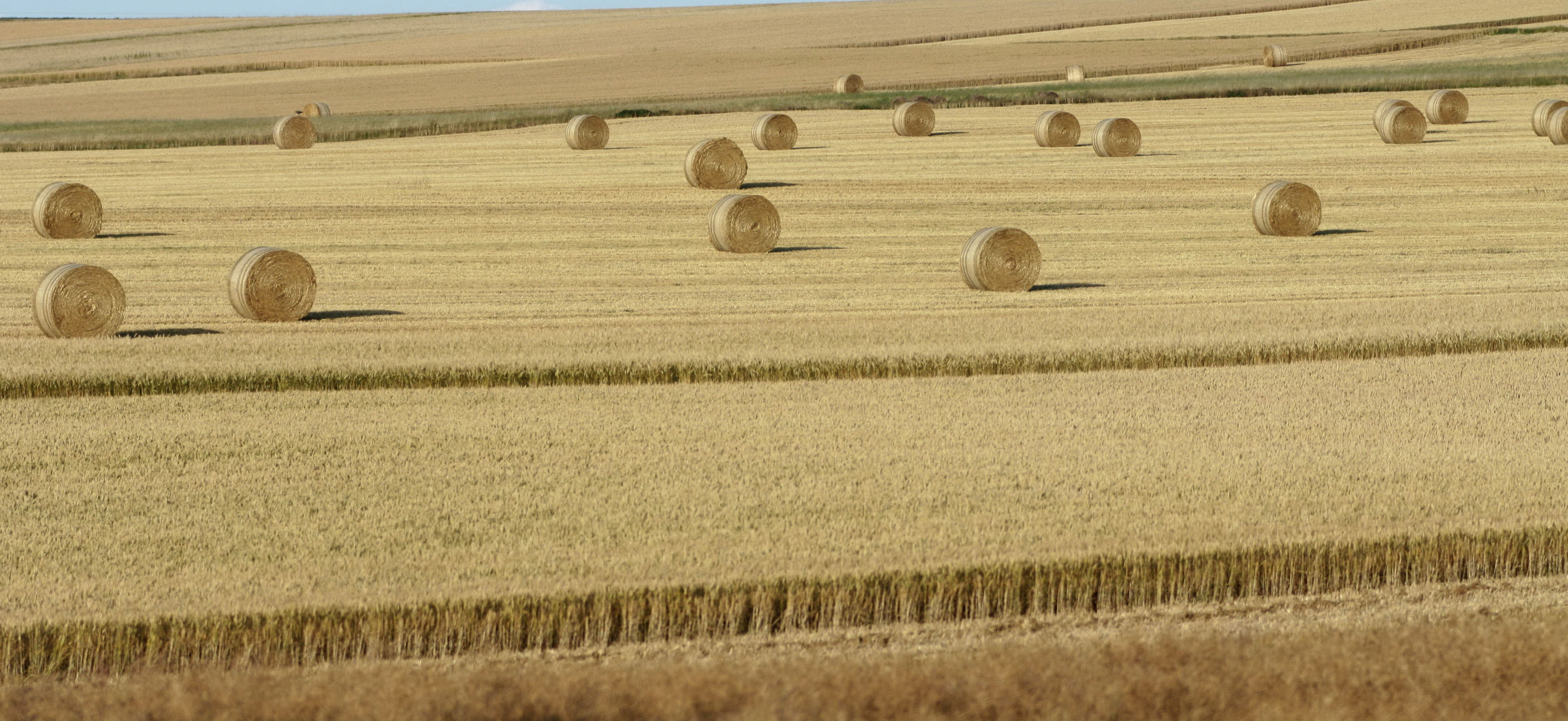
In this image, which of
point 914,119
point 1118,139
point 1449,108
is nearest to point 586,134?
point 914,119

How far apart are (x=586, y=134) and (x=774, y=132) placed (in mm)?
4437

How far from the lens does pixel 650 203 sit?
2941 cm

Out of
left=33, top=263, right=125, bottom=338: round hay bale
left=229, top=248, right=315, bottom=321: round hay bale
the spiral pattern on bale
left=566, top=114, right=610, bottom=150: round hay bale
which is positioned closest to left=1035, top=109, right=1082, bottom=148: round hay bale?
the spiral pattern on bale

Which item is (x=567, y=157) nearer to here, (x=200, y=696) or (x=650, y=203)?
(x=650, y=203)

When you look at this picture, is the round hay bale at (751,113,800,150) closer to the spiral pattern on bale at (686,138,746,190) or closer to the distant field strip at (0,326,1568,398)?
the spiral pattern on bale at (686,138,746,190)

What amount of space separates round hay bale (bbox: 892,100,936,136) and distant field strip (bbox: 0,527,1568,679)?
29735mm

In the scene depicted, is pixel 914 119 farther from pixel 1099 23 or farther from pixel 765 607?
pixel 1099 23

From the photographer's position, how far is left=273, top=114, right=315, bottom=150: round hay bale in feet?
134

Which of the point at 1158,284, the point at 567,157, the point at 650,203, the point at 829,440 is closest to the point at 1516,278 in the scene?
the point at 1158,284

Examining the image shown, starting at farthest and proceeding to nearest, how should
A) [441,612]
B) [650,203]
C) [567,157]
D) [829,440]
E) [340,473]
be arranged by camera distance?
[567,157] → [650,203] → [829,440] → [340,473] → [441,612]

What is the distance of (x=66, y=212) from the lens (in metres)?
26.3

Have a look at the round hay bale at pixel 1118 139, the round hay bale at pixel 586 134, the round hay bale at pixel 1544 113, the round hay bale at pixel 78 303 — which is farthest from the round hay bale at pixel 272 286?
the round hay bale at pixel 1544 113

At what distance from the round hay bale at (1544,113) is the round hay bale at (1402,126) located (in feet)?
6.69

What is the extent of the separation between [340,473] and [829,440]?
3.26m
